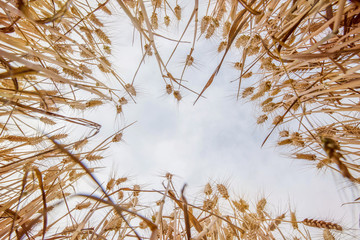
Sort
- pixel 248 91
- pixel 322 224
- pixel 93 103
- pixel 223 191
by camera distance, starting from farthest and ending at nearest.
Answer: pixel 248 91 → pixel 93 103 → pixel 223 191 → pixel 322 224

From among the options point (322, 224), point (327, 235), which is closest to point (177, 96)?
point (322, 224)

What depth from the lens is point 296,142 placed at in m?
1.63

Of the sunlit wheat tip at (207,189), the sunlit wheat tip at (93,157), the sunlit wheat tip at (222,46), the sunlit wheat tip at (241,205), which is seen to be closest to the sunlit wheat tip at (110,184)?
the sunlit wheat tip at (93,157)

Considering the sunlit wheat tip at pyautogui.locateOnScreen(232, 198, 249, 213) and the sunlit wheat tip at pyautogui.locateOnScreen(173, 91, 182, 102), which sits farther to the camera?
the sunlit wheat tip at pyautogui.locateOnScreen(173, 91, 182, 102)

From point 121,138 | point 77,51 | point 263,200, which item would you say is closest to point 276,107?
point 263,200

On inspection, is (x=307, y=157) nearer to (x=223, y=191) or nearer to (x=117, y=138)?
(x=223, y=191)

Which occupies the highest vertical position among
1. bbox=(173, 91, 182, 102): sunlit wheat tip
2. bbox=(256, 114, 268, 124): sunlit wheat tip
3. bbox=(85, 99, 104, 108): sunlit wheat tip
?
bbox=(173, 91, 182, 102): sunlit wheat tip

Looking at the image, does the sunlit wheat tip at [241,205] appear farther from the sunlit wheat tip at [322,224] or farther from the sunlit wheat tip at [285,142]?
the sunlit wheat tip at [285,142]

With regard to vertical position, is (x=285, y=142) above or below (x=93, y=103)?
below

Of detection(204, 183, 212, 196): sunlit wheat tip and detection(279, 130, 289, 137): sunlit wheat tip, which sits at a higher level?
detection(279, 130, 289, 137): sunlit wheat tip

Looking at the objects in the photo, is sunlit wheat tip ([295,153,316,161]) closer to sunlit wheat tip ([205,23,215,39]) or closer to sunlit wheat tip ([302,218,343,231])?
sunlit wheat tip ([302,218,343,231])

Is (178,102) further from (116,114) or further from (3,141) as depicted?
(3,141)

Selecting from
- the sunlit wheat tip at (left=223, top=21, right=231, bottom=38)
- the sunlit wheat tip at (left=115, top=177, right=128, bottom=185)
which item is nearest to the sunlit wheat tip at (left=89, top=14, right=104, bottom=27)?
the sunlit wheat tip at (left=223, top=21, right=231, bottom=38)

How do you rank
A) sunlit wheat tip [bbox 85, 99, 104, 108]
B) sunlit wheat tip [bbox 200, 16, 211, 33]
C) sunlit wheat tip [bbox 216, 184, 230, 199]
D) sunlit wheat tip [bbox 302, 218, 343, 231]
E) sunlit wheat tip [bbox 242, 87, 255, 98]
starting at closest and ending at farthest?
sunlit wheat tip [bbox 302, 218, 343, 231], sunlit wheat tip [bbox 216, 184, 230, 199], sunlit wheat tip [bbox 200, 16, 211, 33], sunlit wheat tip [bbox 85, 99, 104, 108], sunlit wheat tip [bbox 242, 87, 255, 98]
